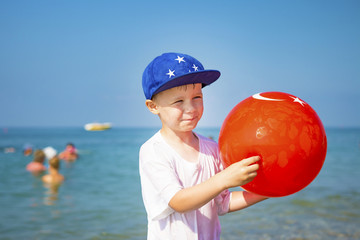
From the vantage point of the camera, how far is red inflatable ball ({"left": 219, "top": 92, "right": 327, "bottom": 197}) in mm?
1904

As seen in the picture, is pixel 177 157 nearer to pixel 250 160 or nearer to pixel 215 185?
pixel 215 185

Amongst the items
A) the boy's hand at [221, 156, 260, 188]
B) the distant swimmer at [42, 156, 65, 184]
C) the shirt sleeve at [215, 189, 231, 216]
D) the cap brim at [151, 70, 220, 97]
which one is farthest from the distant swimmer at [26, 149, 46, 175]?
the boy's hand at [221, 156, 260, 188]

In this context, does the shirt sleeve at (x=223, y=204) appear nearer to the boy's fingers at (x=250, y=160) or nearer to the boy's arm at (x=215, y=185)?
the boy's arm at (x=215, y=185)

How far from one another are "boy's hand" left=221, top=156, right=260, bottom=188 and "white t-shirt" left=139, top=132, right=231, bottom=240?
1.10ft

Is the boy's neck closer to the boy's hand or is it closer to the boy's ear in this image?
the boy's ear

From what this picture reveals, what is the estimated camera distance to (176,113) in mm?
2105

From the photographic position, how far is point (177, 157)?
85.0 inches

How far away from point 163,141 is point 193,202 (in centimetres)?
48

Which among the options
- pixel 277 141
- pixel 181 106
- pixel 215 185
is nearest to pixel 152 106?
pixel 181 106

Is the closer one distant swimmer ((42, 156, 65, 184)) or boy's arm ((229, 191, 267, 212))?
boy's arm ((229, 191, 267, 212))

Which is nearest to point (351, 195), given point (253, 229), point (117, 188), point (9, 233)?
point (253, 229)

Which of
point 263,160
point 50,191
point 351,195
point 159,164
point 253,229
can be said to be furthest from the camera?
point 50,191

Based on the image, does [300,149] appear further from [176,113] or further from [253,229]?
[253,229]

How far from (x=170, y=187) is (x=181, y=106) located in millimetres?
475
